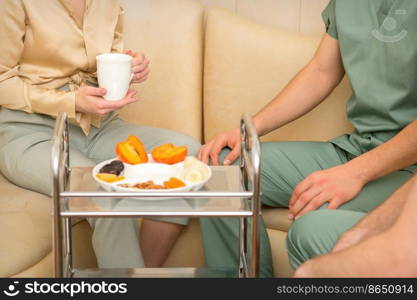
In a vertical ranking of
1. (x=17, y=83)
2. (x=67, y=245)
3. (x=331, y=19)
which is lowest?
(x=67, y=245)

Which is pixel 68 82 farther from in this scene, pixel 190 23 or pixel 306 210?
pixel 306 210

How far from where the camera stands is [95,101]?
1.91m

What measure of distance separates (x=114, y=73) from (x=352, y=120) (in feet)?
2.27

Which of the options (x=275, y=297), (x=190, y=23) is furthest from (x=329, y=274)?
(x=190, y=23)

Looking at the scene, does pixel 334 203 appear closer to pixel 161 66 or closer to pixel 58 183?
pixel 58 183

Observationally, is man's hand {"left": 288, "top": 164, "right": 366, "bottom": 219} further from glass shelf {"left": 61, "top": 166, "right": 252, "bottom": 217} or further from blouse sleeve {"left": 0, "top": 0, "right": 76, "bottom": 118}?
blouse sleeve {"left": 0, "top": 0, "right": 76, "bottom": 118}

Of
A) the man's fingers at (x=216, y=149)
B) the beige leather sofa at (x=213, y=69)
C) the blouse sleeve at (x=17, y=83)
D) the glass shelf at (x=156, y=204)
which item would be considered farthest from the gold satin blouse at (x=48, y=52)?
the glass shelf at (x=156, y=204)

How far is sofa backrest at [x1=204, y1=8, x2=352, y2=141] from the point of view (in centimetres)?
229

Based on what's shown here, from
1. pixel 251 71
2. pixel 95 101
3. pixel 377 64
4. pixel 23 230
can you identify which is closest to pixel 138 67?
pixel 95 101

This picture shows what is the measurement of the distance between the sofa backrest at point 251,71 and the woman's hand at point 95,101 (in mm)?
490

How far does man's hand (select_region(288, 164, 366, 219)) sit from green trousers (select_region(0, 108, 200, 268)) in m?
0.37

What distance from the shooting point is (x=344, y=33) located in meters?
2.01

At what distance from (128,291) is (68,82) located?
86cm

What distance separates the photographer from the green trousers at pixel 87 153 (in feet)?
6.13
